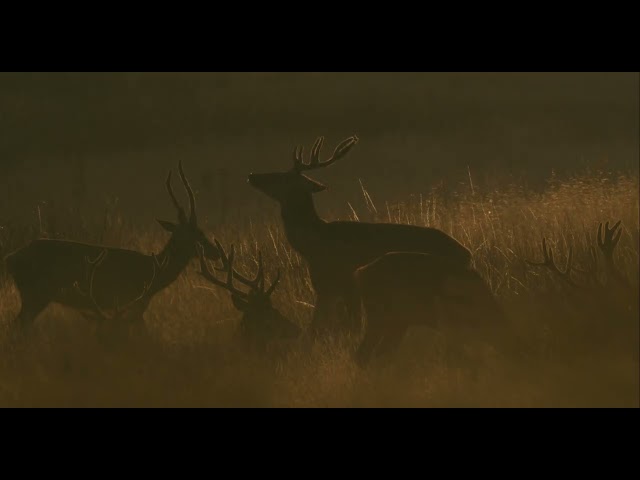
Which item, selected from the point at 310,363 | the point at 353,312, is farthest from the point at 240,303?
the point at 353,312

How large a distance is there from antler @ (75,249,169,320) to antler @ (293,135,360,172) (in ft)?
3.90

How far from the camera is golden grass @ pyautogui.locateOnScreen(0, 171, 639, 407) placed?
6.23m

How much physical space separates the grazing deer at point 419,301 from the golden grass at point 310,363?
0.18 metres

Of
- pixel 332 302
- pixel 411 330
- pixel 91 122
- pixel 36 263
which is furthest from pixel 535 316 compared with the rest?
pixel 91 122

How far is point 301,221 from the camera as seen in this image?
23.9 ft

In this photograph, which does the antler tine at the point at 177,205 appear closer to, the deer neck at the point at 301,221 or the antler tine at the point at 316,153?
the deer neck at the point at 301,221

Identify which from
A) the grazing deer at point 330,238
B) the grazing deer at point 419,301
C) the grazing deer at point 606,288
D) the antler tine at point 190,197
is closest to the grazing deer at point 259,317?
the grazing deer at point 330,238

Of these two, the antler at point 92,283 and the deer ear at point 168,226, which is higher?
the deer ear at point 168,226

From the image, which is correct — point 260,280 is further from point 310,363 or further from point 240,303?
point 310,363

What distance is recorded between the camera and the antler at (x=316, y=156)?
725cm

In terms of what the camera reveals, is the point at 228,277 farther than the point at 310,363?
Yes

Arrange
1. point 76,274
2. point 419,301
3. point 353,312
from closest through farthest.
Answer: point 419,301 < point 353,312 < point 76,274

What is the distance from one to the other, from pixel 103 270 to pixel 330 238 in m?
1.62

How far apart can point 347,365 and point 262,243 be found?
2.79 m
